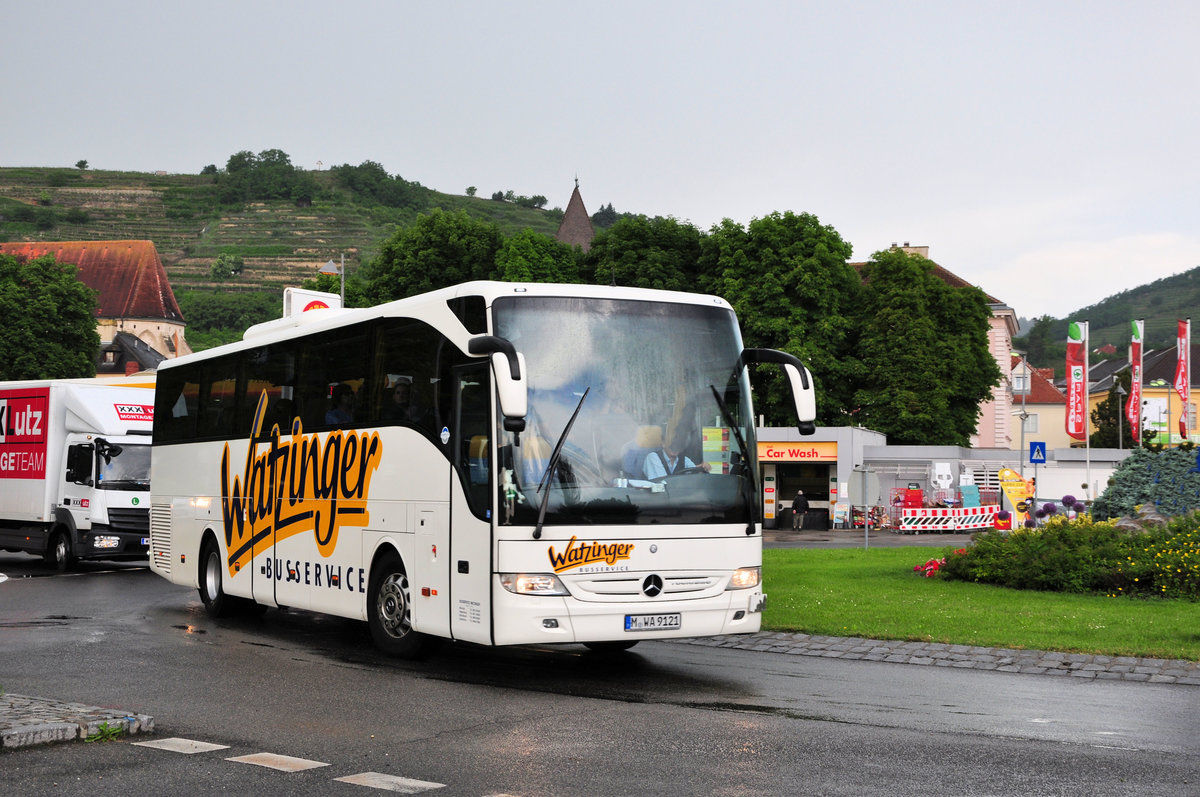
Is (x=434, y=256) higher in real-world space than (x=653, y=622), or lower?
higher

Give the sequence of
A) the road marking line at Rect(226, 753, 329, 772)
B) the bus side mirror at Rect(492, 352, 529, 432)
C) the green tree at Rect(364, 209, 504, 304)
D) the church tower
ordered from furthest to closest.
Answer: the church tower
the green tree at Rect(364, 209, 504, 304)
the bus side mirror at Rect(492, 352, 529, 432)
the road marking line at Rect(226, 753, 329, 772)

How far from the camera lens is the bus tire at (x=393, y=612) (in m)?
12.1

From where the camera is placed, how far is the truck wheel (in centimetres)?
2489

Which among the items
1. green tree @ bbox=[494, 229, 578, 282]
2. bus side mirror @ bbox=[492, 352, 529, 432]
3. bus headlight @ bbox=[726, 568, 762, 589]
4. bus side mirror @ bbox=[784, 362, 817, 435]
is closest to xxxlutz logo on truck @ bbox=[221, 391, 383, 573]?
bus side mirror @ bbox=[492, 352, 529, 432]

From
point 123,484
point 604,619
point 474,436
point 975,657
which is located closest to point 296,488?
point 474,436

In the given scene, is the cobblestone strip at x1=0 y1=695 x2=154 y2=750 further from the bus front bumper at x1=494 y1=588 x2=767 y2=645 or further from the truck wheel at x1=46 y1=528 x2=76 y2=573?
the truck wheel at x1=46 y1=528 x2=76 y2=573

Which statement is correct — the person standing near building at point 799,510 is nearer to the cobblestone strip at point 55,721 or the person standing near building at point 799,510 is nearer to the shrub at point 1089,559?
the shrub at point 1089,559

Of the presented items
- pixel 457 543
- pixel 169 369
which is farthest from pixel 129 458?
pixel 457 543

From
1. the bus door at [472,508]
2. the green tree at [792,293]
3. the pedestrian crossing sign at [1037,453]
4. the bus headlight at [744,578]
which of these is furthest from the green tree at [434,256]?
the bus headlight at [744,578]

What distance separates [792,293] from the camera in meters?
57.6

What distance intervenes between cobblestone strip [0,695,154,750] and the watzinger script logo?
11.0 feet

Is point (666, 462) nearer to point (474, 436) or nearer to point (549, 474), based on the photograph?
point (549, 474)

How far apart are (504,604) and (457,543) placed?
86cm

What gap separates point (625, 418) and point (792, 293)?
47.7 m
